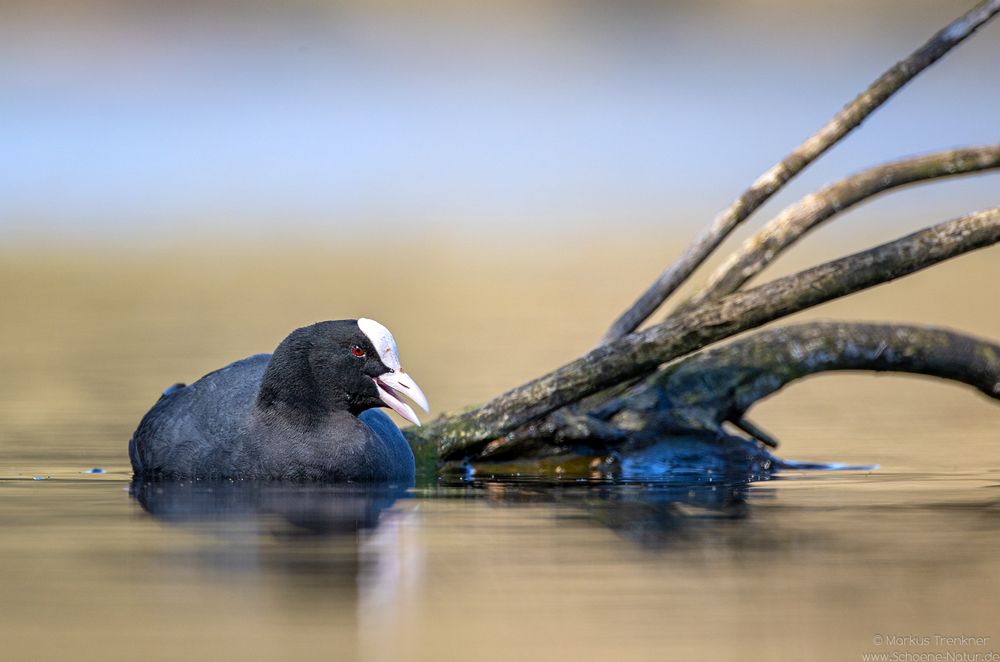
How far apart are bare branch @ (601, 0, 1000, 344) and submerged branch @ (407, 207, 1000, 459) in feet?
1.40

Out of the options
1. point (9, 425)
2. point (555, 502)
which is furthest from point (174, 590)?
point (9, 425)

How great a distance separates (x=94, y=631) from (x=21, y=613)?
0.39 metres

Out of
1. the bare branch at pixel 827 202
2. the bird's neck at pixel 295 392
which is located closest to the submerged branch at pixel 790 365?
the bare branch at pixel 827 202

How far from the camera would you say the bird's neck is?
9.15 metres

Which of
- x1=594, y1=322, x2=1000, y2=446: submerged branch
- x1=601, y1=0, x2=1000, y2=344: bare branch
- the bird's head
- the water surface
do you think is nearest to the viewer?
the water surface

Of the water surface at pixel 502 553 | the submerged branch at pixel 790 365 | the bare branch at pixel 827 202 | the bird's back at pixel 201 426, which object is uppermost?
the bare branch at pixel 827 202

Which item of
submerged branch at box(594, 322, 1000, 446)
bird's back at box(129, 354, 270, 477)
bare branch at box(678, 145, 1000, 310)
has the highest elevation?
bare branch at box(678, 145, 1000, 310)

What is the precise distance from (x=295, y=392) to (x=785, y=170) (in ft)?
8.96

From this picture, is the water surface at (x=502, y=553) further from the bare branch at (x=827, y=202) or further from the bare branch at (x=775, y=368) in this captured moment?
the bare branch at (x=827, y=202)

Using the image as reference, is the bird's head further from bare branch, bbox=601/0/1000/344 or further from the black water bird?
bare branch, bbox=601/0/1000/344

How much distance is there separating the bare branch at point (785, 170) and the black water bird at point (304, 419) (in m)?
1.32

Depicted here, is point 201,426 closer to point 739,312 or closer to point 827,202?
point 739,312

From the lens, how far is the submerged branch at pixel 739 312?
9.12 metres

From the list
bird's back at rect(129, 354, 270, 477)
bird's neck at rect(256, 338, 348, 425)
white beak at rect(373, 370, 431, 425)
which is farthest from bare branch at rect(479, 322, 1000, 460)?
bird's back at rect(129, 354, 270, 477)
